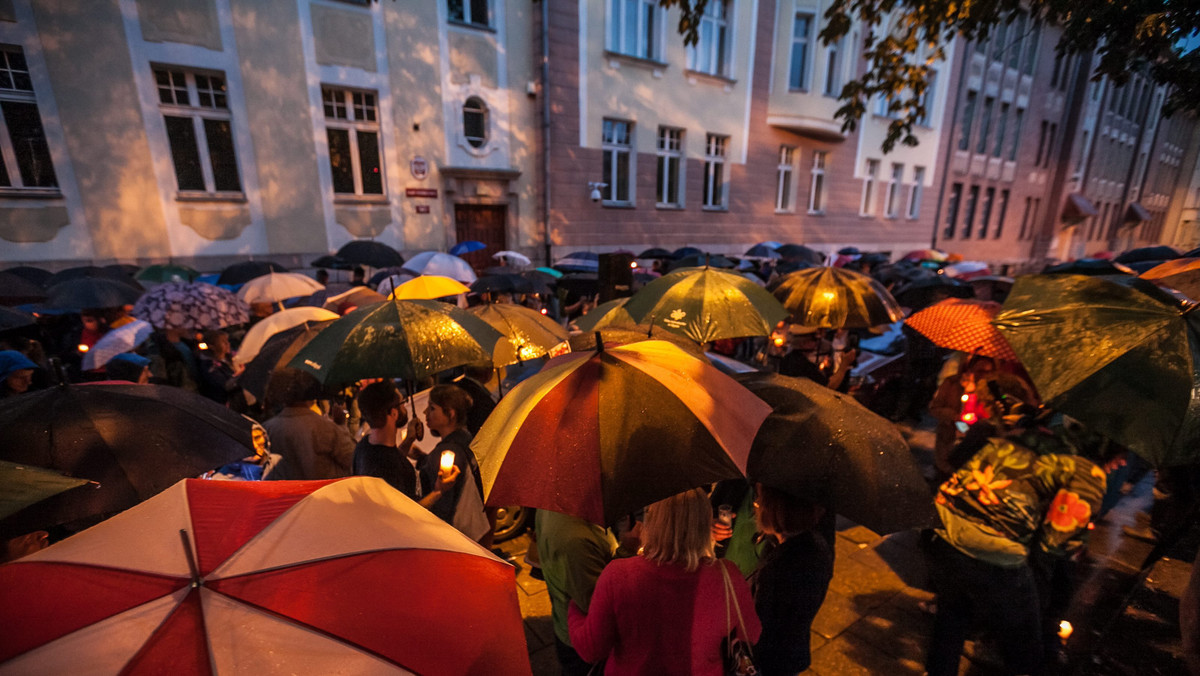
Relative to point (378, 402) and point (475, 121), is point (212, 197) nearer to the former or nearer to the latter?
point (475, 121)

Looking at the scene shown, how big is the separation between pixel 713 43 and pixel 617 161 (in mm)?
4956

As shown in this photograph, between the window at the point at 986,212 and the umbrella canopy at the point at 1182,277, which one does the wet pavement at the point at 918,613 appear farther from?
the window at the point at 986,212

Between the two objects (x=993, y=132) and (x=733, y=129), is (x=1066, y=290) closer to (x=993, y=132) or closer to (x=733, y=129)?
(x=733, y=129)

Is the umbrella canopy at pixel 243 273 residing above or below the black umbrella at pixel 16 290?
below

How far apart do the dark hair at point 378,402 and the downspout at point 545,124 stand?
36.7 ft

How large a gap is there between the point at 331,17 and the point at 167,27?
292 centimetres

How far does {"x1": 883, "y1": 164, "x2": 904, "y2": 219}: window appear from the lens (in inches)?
808

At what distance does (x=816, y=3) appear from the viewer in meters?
15.6

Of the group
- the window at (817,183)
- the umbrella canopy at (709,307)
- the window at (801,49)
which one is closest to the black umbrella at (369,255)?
the umbrella canopy at (709,307)

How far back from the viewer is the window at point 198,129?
31.5ft

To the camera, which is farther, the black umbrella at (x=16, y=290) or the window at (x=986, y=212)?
the window at (x=986, y=212)

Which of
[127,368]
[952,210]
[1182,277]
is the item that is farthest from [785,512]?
[952,210]

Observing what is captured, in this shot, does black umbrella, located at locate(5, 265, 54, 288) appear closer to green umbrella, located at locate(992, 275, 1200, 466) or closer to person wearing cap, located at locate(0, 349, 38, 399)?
person wearing cap, located at locate(0, 349, 38, 399)

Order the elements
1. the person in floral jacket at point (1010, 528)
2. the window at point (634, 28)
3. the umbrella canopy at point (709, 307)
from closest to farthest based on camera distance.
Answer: the person in floral jacket at point (1010, 528), the umbrella canopy at point (709, 307), the window at point (634, 28)
